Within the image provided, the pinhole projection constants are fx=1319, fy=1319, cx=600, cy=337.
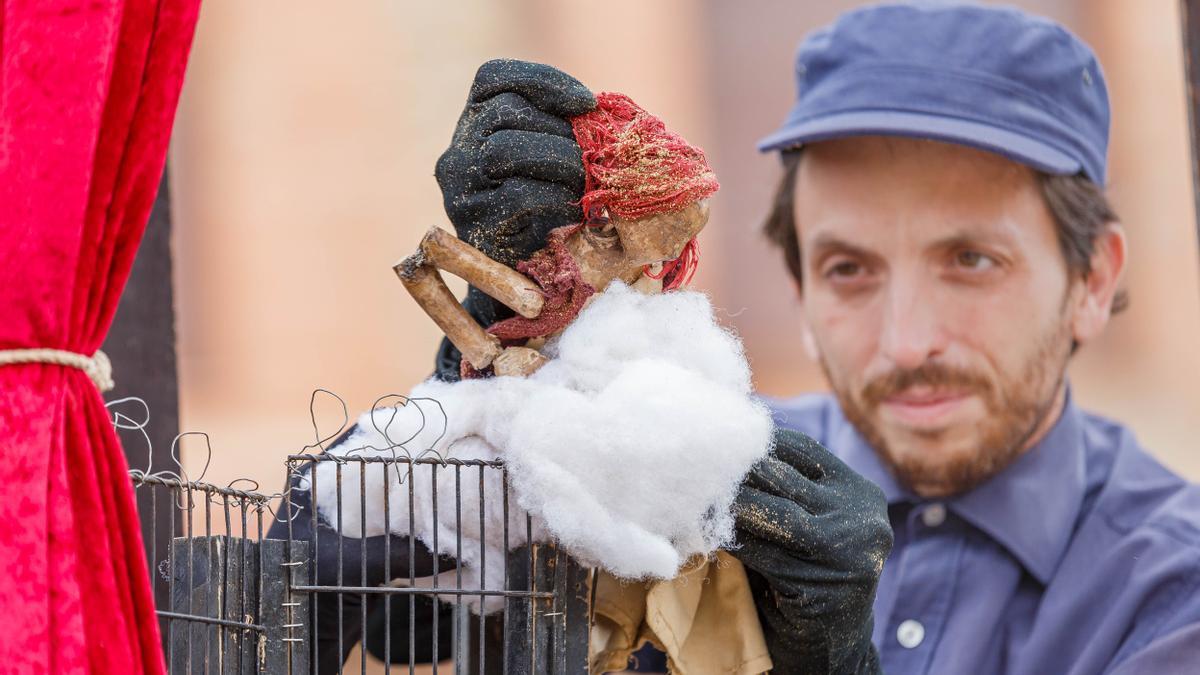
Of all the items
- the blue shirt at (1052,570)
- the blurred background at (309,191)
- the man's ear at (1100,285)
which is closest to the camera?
the blue shirt at (1052,570)

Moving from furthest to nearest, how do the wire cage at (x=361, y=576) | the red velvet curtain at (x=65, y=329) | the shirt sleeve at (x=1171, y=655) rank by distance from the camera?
1. the shirt sleeve at (x=1171, y=655)
2. the wire cage at (x=361, y=576)
3. the red velvet curtain at (x=65, y=329)

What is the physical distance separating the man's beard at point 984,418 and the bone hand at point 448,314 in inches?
37.6

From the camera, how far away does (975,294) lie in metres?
1.89

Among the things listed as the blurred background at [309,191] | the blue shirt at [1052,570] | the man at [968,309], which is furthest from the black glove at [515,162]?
the blurred background at [309,191]

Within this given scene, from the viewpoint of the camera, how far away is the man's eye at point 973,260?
6.26 feet

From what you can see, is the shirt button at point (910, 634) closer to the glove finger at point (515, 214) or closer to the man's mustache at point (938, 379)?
the man's mustache at point (938, 379)

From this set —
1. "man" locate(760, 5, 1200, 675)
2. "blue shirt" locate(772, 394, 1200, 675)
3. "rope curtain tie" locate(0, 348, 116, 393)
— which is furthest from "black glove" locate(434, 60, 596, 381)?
"man" locate(760, 5, 1200, 675)

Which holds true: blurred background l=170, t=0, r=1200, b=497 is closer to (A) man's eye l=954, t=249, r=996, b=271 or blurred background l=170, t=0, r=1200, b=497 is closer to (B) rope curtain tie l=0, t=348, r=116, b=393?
(A) man's eye l=954, t=249, r=996, b=271

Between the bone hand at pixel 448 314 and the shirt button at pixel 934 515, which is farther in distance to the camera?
the shirt button at pixel 934 515

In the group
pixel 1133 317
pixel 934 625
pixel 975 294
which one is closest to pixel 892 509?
pixel 934 625

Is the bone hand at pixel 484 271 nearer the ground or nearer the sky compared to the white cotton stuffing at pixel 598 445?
nearer the sky

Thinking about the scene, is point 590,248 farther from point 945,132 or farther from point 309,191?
point 309,191

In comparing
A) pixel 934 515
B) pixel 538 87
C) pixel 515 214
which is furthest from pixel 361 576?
pixel 934 515

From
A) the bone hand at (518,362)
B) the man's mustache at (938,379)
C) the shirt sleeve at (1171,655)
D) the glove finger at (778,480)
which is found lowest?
the shirt sleeve at (1171,655)
